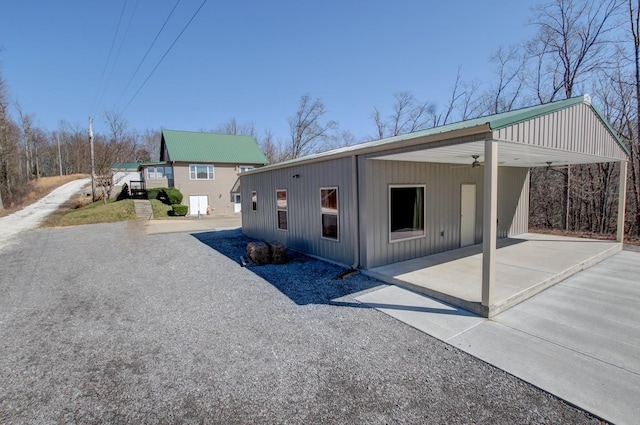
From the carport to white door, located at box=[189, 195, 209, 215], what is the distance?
20.1m

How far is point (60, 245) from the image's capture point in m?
10.1

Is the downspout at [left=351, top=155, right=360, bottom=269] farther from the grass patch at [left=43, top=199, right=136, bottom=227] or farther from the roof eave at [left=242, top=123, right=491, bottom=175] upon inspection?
the grass patch at [left=43, top=199, right=136, bottom=227]

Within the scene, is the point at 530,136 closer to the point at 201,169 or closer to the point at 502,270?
the point at 502,270

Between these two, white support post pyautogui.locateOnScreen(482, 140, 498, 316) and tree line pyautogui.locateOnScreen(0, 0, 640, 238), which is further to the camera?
tree line pyautogui.locateOnScreen(0, 0, 640, 238)

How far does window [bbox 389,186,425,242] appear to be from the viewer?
21.4ft

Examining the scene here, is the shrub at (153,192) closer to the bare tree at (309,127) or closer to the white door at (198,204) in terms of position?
the white door at (198,204)

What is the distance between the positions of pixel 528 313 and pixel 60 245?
1308 cm

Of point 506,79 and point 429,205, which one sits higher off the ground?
point 506,79

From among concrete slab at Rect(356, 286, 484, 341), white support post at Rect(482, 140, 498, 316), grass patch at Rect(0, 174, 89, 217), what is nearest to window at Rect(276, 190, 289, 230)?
concrete slab at Rect(356, 286, 484, 341)

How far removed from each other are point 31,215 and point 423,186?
22917mm

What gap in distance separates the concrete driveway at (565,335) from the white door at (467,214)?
115 inches

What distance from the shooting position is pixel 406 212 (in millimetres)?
6750

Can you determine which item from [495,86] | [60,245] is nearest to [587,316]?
[60,245]

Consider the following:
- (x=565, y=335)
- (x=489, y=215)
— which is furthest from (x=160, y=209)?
(x=565, y=335)
